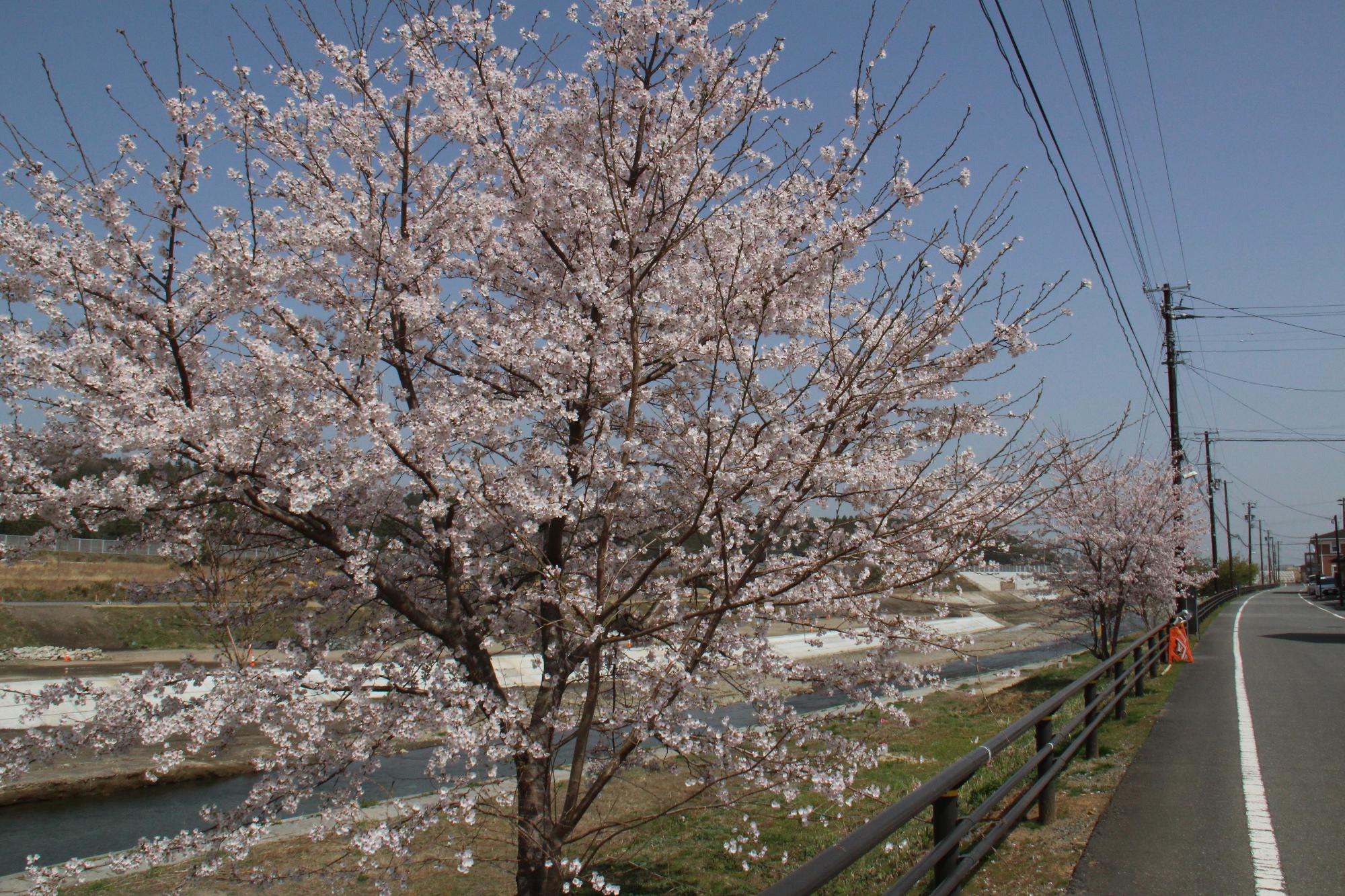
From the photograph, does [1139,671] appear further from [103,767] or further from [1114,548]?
[103,767]

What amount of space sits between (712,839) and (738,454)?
688 centimetres

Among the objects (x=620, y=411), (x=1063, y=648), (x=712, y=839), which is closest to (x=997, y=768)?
(x=712, y=839)

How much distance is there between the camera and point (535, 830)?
5.02 m

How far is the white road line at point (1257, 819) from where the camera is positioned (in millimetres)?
5172

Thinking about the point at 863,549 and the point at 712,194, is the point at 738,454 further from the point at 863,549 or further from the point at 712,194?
the point at 712,194

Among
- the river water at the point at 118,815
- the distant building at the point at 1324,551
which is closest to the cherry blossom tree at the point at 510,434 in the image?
the river water at the point at 118,815

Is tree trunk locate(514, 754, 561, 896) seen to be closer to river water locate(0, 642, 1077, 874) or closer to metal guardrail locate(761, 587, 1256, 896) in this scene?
metal guardrail locate(761, 587, 1256, 896)

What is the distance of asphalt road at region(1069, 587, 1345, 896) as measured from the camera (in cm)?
520

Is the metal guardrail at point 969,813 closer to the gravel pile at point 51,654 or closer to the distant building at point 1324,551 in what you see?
the gravel pile at point 51,654

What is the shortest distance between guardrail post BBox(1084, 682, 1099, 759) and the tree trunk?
5.04 m

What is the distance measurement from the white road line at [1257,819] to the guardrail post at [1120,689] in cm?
127

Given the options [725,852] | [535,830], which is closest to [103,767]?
[725,852]

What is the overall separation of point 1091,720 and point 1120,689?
2665 mm

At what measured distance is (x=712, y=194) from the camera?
17.7 feet
